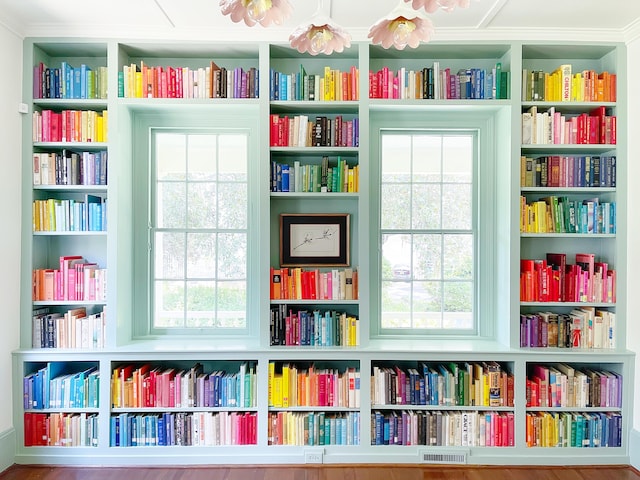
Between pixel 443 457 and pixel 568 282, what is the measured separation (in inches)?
58.5

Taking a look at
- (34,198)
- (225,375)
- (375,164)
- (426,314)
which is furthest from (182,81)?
(426,314)

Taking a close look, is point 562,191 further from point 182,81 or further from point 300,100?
point 182,81

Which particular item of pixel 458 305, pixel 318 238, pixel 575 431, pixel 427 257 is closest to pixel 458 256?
pixel 427 257

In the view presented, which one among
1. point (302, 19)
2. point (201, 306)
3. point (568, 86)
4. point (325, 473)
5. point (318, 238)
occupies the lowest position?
point (325, 473)

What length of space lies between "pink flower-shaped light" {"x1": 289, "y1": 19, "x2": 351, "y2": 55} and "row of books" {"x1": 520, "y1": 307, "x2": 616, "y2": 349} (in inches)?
91.0

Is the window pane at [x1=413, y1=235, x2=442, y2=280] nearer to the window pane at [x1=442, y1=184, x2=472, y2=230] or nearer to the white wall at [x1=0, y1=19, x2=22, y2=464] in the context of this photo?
the window pane at [x1=442, y1=184, x2=472, y2=230]

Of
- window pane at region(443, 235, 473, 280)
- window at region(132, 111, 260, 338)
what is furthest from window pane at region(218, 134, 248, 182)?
window pane at region(443, 235, 473, 280)

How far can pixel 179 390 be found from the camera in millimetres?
2865

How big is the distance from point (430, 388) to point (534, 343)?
0.80 metres

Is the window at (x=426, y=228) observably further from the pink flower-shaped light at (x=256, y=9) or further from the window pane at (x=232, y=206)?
the pink flower-shaped light at (x=256, y=9)

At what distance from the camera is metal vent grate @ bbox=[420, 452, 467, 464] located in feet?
9.26

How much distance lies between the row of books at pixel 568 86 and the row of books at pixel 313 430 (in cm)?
257

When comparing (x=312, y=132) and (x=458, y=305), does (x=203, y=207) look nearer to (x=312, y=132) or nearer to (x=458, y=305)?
(x=312, y=132)

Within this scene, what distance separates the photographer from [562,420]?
2.84 metres
